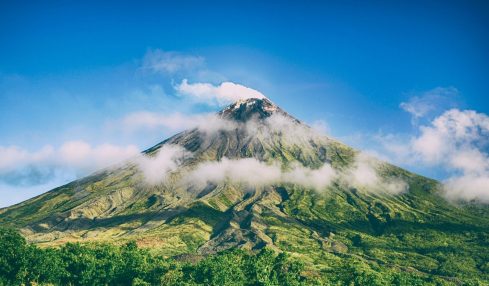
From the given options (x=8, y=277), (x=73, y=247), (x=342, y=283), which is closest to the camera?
(x=8, y=277)

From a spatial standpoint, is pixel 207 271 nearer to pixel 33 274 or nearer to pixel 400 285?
pixel 33 274

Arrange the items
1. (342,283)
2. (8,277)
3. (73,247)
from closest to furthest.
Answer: (8,277) < (342,283) < (73,247)

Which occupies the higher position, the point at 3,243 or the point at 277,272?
the point at 3,243

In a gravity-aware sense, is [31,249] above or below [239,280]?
above

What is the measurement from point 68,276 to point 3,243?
24975mm

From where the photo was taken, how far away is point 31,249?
163m

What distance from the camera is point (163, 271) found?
15862 centimetres

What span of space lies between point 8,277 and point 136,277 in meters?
41.1

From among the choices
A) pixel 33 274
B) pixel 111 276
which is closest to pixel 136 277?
pixel 111 276

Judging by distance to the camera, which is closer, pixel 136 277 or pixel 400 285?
pixel 136 277

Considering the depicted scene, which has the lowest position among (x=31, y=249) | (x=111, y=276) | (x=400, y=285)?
(x=400, y=285)

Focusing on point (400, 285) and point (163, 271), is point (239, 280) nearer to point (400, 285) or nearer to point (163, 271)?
point (163, 271)

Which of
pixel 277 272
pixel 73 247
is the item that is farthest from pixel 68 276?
pixel 277 272

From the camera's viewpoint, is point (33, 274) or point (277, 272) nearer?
point (33, 274)
